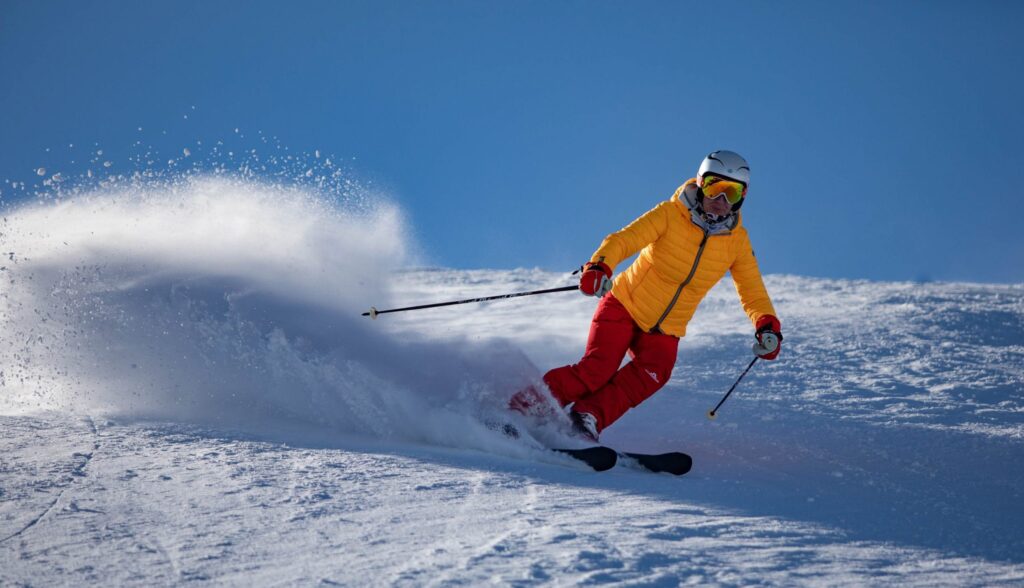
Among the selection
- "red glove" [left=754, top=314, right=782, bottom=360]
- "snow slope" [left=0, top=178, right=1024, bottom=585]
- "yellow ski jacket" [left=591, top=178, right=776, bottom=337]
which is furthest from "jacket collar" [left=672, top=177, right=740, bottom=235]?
"snow slope" [left=0, top=178, right=1024, bottom=585]

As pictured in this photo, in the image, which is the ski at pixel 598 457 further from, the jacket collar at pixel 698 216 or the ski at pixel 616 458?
the jacket collar at pixel 698 216

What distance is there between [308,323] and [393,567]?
334 centimetres

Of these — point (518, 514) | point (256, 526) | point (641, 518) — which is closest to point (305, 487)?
point (256, 526)

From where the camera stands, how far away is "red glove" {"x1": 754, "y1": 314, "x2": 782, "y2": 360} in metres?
4.86

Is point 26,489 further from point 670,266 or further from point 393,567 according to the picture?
point 670,266

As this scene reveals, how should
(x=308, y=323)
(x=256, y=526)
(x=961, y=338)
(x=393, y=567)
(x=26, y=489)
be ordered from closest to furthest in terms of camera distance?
(x=393, y=567) → (x=256, y=526) → (x=26, y=489) → (x=308, y=323) → (x=961, y=338)

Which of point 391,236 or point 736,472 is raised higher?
point 391,236

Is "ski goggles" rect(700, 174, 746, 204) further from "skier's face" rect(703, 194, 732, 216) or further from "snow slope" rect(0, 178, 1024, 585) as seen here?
"snow slope" rect(0, 178, 1024, 585)

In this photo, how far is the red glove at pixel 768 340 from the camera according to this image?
4.86m

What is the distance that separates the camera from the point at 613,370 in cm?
497

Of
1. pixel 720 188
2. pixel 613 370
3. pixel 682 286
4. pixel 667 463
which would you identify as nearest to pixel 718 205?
pixel 720 188

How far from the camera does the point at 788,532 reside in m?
2.99

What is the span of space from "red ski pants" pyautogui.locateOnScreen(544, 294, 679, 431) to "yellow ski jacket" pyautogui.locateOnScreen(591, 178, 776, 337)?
0.29ft

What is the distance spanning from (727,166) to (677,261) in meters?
0.59
